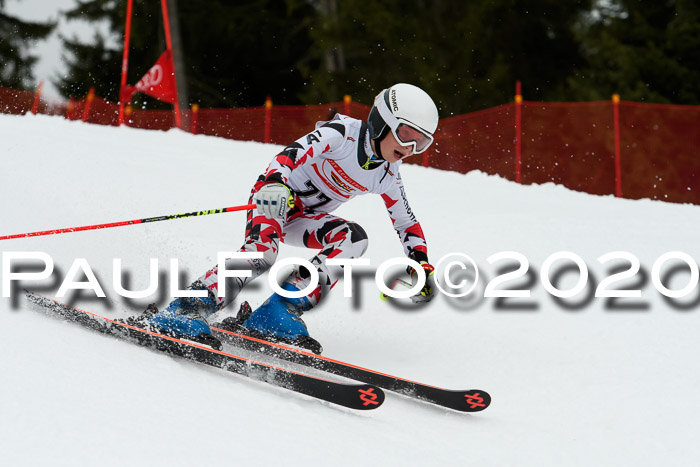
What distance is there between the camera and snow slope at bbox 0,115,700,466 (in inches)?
104

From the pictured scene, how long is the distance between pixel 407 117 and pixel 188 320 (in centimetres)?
148

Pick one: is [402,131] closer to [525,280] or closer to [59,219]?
[525,280]

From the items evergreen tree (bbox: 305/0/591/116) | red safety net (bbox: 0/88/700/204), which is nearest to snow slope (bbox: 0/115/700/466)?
red safety net (bbox: 0/88/700/204)

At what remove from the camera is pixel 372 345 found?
494 cm

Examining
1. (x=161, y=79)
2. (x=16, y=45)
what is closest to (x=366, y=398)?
(x=161, y=79)

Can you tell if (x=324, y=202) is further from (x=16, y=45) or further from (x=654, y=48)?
(x=16, y=45)

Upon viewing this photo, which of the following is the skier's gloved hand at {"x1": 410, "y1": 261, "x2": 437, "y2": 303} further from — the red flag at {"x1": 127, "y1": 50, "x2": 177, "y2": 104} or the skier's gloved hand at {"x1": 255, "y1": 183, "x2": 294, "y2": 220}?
the red flag at {"x1": 127, "y1": 50, "x2": 177, "y2": 104}

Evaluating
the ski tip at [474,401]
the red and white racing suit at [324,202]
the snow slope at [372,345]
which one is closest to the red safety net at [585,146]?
the snow slope at [372,345]

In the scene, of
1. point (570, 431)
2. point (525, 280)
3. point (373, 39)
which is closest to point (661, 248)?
point (525, 280)

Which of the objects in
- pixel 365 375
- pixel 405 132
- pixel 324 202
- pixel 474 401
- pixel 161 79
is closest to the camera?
pixel 474 401

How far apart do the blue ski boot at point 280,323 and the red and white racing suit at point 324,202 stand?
0.11 m

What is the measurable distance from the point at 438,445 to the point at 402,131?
1.59m

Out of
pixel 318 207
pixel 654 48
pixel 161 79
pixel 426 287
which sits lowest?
pixel 426 287

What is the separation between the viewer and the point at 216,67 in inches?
890
